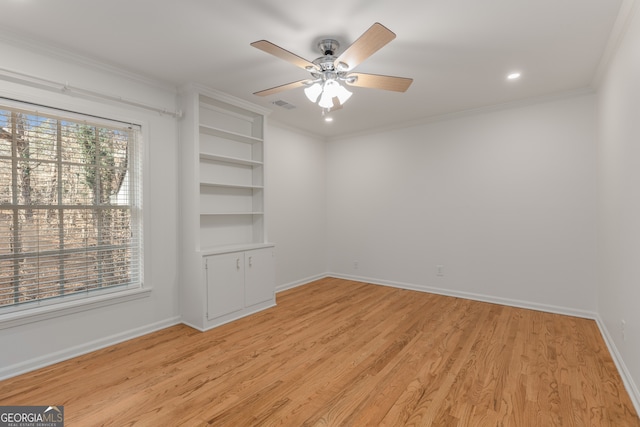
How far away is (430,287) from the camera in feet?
14.9

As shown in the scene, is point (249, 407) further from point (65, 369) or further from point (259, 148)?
point (259, 148)

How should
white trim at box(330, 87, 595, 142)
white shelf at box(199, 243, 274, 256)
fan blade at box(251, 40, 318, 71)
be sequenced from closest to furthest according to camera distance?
fan blade at box(251, 40, 318, 71) → white shelf at box(199, 243, 274, 256) → white trim at box(330, 87, 595, 142)

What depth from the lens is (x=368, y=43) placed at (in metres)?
1.90

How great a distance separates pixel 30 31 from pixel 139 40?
748 millimetres

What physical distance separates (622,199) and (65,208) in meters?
4.54

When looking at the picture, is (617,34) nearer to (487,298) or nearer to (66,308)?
(487,298)

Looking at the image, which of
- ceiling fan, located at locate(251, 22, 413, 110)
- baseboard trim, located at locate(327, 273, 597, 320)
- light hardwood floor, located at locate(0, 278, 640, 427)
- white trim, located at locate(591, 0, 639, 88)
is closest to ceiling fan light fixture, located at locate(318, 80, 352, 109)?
ceiling fan, located at locate(251, 22, 413, 110)

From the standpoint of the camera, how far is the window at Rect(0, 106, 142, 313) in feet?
7.83

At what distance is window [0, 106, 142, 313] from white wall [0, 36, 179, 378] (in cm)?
13

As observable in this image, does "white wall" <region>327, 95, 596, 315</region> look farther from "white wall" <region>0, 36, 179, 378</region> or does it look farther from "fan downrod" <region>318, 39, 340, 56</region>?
"white wall" <region>0, 36, 179, 378</region>

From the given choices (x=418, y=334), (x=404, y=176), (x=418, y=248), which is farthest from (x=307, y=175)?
(x=418, y=334)

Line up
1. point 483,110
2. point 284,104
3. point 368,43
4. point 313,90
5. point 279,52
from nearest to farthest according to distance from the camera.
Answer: point 368,43, point 279,52, point 313,90, point 284,104, point 483,110

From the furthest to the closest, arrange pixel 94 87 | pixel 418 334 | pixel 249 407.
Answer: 1. pixel 418 334
2. pixel 94 87
3. pixel 249 407

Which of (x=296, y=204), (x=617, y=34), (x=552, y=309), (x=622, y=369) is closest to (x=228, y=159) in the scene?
(x=296, y=204)
